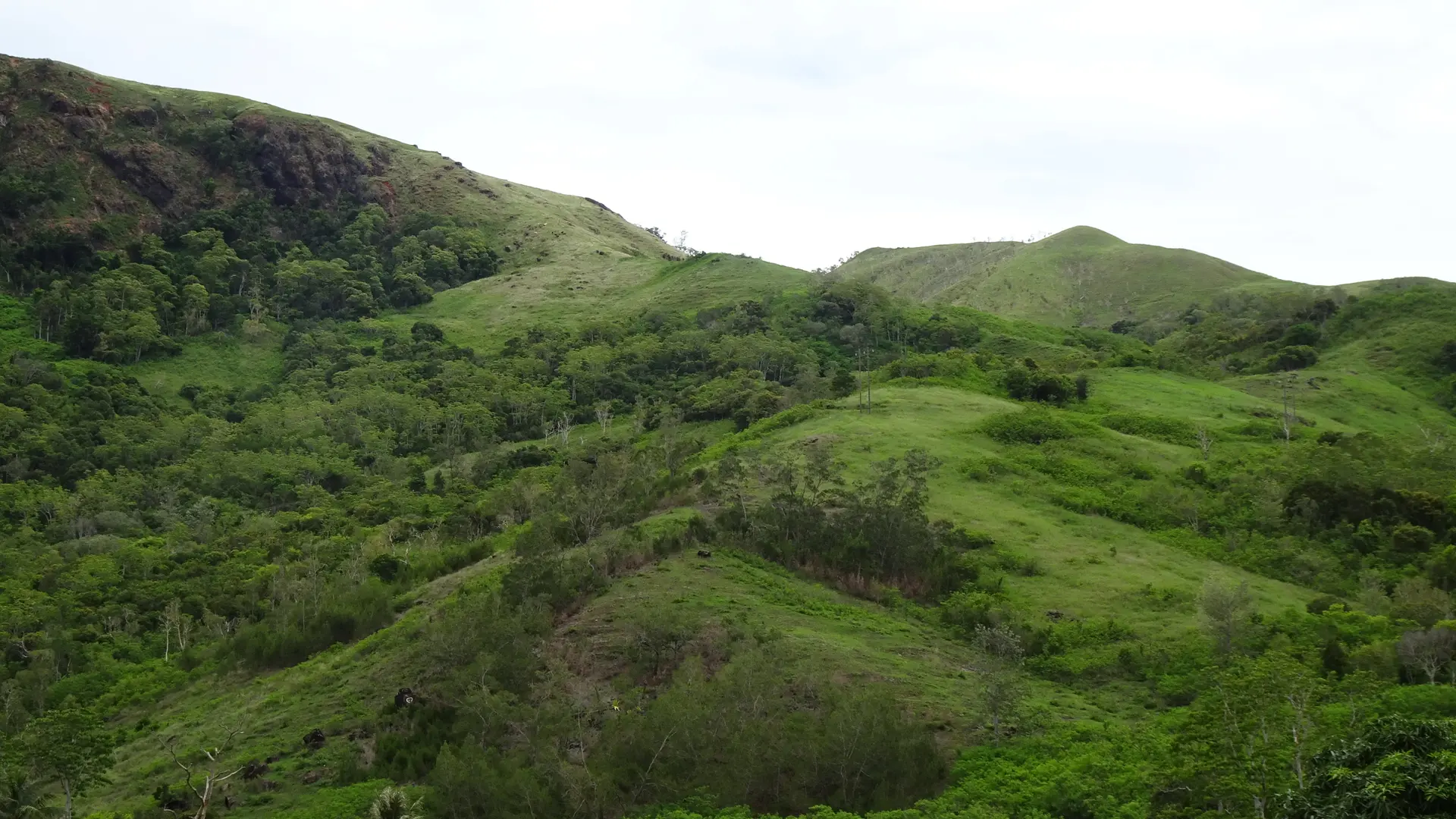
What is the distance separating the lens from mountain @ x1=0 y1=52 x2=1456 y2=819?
114 feet

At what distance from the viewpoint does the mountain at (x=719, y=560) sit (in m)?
34.6

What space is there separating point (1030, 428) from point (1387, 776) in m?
59.4

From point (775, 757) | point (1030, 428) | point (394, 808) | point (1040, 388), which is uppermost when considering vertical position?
point (1040, 388)

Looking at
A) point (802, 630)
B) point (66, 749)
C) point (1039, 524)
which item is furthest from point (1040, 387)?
point (66, 749)

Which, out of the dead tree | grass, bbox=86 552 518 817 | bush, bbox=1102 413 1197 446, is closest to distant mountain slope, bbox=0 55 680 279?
bush, bbox=1102 413 1197 446

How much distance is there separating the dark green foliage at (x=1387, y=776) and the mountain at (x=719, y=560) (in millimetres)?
101

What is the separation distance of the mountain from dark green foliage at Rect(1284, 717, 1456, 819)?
0.10m

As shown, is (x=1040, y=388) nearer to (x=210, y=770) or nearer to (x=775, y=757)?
(x=775, y=757)

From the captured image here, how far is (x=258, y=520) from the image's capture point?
9256 centimetres

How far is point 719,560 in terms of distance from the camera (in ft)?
177

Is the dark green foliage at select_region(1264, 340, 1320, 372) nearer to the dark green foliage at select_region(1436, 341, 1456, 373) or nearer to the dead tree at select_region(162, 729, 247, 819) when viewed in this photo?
the dark green foliage at select_region(1436, 341, 1456, 373)

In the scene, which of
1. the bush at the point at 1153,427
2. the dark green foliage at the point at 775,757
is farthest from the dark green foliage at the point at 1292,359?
the dark green foliage at the point at 775,757

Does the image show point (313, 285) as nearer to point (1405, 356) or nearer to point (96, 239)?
point (96, 239)

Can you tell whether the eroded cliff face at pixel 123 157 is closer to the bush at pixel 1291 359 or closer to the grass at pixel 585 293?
the grass at pixel 585 293
